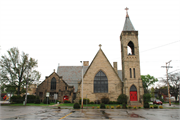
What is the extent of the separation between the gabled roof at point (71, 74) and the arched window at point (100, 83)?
8.75 m

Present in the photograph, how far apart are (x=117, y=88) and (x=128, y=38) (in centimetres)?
1204

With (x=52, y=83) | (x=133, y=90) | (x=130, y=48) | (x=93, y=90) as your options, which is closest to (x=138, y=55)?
(x=130, y=48)

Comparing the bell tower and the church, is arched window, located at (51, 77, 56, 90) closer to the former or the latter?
the church

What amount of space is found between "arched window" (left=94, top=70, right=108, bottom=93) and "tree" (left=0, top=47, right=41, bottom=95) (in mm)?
17896

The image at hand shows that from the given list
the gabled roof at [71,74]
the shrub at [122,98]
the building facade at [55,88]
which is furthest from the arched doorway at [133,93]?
the gabled roof at [71,74]

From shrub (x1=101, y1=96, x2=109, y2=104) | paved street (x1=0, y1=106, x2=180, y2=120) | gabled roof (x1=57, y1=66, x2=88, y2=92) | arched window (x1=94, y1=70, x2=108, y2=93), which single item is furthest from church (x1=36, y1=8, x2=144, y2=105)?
paved street (x1=0, y1=106, x2=180, y2=120)

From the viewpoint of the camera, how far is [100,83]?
115ft

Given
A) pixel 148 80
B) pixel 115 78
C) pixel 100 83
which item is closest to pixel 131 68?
Answer: pixel 115 78

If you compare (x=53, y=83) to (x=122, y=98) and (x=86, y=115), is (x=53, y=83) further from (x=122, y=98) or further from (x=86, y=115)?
(x=86, y=115)

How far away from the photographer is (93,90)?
34.7 metres

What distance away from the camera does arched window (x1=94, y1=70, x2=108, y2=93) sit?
3478 cm

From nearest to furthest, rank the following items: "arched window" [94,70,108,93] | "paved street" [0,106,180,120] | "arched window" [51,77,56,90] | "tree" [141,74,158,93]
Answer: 1. "paved street" [0,106,180,120]
2. "arched window" [94,70,108,93]
3. "arched window" [51,77,56,90]
4. "tree" [141,74,158,93]

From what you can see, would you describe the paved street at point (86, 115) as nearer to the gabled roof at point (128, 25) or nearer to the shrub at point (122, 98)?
the shrub at point (122, 98)

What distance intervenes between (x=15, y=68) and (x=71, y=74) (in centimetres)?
Answer: 1528
